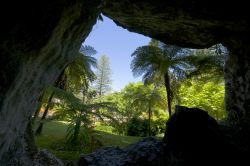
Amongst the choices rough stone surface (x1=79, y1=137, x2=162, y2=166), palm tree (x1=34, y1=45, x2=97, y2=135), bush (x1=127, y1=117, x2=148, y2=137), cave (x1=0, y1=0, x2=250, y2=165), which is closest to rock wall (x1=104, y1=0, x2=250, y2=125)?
cave (x1=0, y1=0, x2=250, y2=165)

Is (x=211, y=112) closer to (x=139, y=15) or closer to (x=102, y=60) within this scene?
(x=139, y=15)

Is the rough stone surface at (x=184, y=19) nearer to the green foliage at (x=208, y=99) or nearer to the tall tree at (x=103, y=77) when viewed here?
the green foliage at (x=208, y=99)

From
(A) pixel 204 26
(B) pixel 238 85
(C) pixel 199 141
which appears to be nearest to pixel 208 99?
(B) pixel 238 85

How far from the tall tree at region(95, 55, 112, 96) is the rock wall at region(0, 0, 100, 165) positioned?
45.0m

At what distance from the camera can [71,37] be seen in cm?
339

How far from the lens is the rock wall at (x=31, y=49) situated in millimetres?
2490

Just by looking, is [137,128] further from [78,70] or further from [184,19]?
[184,19]

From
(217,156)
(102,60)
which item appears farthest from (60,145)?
(102,60)

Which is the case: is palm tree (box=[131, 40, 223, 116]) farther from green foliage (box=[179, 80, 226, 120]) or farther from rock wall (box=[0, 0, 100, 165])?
rock wall (box=[0, 0, 100, 165])

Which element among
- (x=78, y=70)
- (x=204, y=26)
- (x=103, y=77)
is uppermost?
(x=103, y=77)

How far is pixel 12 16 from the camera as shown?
2.51 metres

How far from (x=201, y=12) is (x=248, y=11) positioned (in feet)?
2.04

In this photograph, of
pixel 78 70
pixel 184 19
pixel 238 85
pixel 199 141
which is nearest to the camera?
pixel 199 141

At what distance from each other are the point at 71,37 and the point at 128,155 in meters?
2.10
